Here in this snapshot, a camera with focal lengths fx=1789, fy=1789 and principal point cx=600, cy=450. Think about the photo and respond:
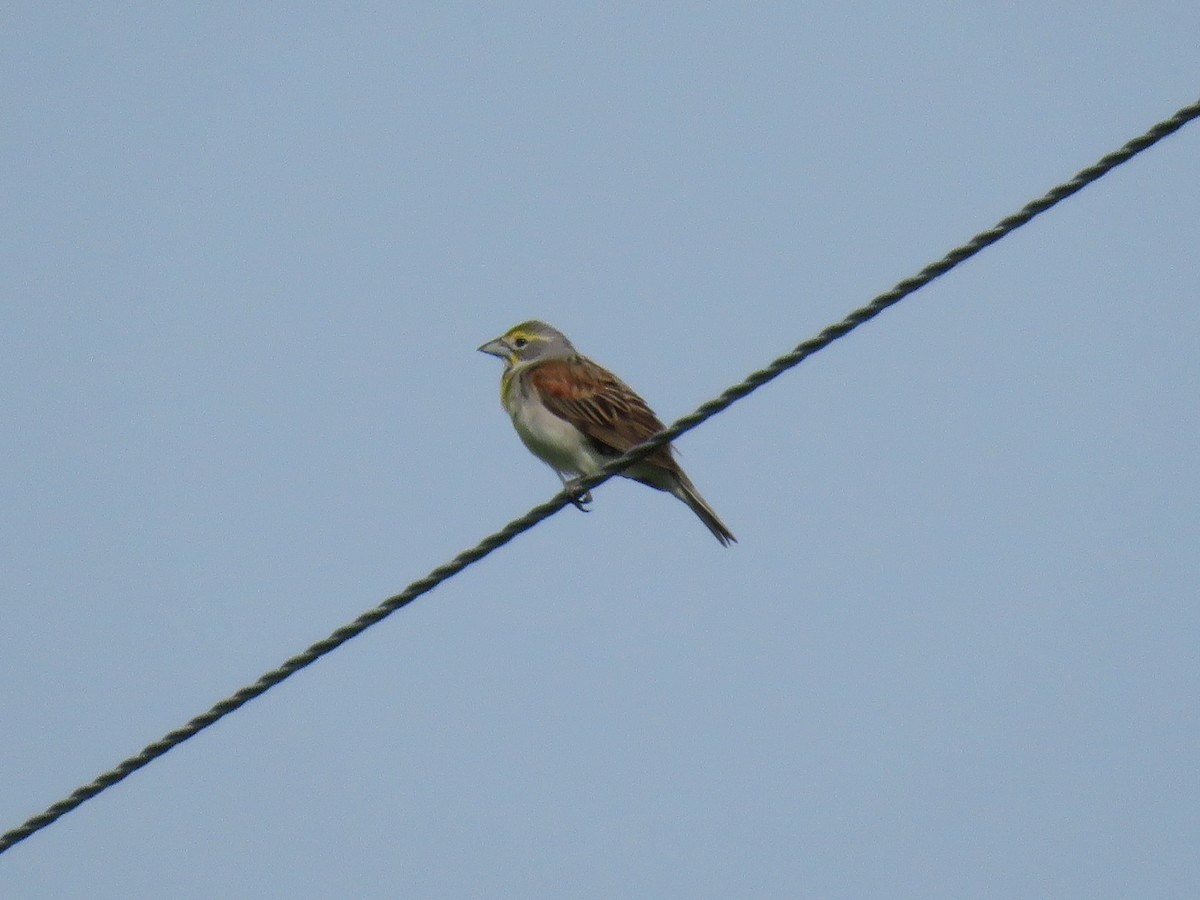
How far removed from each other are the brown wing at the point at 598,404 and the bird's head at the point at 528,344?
62 cm

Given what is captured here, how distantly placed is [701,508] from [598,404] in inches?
29.7

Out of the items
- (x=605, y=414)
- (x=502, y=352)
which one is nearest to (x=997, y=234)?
(x=605, y=414)

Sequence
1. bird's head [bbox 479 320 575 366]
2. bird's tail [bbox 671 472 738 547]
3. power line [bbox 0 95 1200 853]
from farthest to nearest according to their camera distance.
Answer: bird's head [bbox 479 320 575 366]
bird's tail [bbox 671 472 738 547]
power line [bbox 0 95 1200 853]

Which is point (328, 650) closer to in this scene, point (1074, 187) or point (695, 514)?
point (1074, 187)

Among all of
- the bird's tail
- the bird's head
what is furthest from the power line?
the bird's head

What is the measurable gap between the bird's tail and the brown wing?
0.12 m

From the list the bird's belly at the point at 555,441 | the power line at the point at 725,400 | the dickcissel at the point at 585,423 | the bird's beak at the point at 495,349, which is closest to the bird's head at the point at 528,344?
the bird's beak at the point at 495,349

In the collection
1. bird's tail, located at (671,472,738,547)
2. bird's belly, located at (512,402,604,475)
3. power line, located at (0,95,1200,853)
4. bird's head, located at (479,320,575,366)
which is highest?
bird's head, located at (479,320,575,366)

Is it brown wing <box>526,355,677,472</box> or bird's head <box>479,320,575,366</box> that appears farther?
bird's head <box>479,320,575,366</box>

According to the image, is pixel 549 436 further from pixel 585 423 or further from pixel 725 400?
pixel 725 400

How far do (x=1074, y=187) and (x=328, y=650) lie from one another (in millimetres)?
2607

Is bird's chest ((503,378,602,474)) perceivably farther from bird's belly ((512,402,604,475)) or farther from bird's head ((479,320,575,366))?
bird's head ((479,320,575,366))

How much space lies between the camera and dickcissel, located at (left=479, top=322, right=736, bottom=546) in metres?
8.38

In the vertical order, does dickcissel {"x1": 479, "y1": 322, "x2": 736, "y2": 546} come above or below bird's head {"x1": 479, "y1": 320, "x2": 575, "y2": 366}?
below
